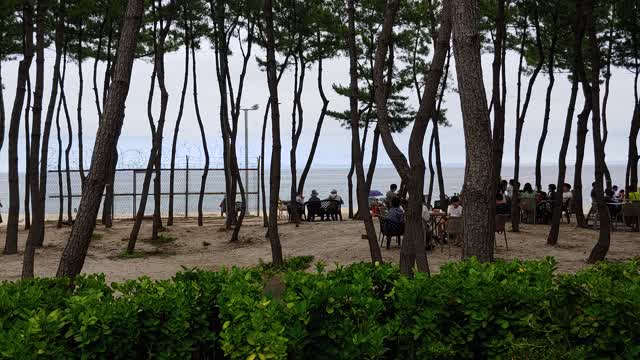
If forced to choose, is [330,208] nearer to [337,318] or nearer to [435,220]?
[435,220]

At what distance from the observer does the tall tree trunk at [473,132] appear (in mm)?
5016

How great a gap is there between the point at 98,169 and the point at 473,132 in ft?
10.4

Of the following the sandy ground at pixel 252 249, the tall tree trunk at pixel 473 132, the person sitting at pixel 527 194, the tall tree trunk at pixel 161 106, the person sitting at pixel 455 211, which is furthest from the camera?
the person sitting at pixel 527 194

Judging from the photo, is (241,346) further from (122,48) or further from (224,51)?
(224,51)

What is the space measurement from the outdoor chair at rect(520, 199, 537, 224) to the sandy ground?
2.59 ft

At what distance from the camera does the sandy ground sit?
39.1 feet

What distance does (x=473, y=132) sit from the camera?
5102 mm

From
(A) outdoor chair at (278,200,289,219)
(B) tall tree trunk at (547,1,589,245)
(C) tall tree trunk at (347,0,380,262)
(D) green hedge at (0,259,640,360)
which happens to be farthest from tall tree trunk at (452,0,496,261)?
(A) outdoor chair at (278,200,289,219)

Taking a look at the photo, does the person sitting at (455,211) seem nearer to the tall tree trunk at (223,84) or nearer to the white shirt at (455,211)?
the white shirt at (455,211)

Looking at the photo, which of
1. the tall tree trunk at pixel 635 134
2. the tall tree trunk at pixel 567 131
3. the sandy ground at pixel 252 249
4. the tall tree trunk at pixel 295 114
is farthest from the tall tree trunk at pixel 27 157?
the tall tree trunk at pixel 635 134

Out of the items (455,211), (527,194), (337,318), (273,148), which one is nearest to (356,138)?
(273,148)

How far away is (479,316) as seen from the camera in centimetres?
362

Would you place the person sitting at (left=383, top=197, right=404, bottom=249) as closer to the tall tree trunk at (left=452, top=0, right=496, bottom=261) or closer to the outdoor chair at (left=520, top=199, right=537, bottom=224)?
the outdoor chair at (left=520, top=199, right=537, bottom=224)

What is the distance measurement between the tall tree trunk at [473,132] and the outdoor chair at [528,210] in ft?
45.5
